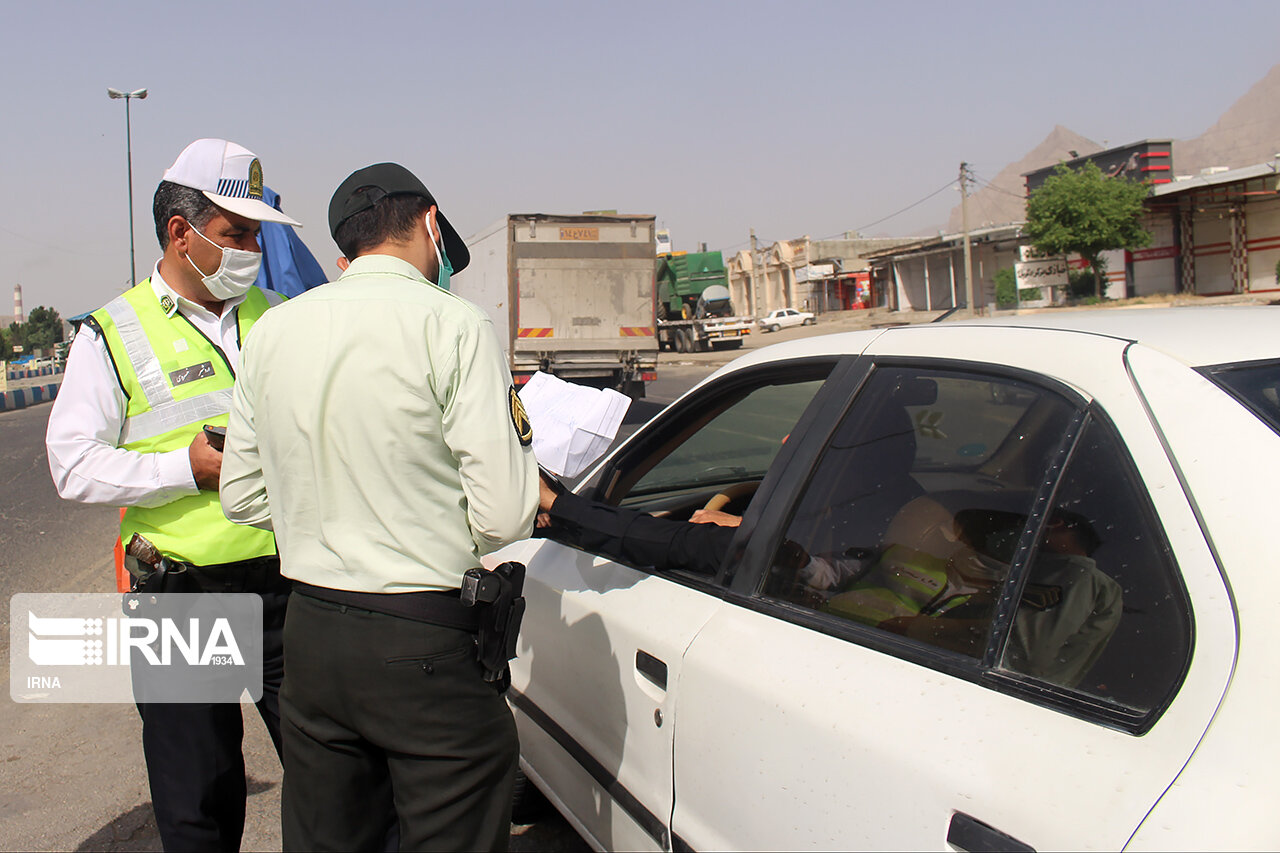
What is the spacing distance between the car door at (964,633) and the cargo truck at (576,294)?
14.7 m

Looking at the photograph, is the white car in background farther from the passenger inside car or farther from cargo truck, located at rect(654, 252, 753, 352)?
the passenger inside car

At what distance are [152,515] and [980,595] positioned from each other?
1918mm

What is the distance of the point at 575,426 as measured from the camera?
269 cm

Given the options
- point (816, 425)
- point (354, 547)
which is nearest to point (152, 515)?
point (354, 547)

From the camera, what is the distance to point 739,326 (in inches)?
1293

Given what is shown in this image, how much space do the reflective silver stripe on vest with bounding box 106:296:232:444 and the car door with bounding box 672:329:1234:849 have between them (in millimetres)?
1400

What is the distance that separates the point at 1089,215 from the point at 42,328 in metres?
70.1

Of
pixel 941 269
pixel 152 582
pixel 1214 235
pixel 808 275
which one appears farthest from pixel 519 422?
pixel 808 275

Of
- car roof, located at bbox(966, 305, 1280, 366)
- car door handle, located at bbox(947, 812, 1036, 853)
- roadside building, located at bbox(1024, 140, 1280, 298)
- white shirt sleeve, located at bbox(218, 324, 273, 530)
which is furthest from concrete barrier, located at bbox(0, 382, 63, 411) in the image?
roadside building, located at bbox(1024, 140, 1280, 298)

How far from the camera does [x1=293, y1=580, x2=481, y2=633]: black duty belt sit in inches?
70.2

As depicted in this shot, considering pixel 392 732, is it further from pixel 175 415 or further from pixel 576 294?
pixel 576 294

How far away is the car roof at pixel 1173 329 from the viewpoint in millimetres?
1466

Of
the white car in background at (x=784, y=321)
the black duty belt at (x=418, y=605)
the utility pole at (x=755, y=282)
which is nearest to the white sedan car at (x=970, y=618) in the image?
the black duty belt at (x=418, y=605)

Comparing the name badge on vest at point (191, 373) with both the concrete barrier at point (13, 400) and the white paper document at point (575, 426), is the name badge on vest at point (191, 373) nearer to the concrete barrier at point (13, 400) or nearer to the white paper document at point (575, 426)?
the white paper document at point (575, 426)
